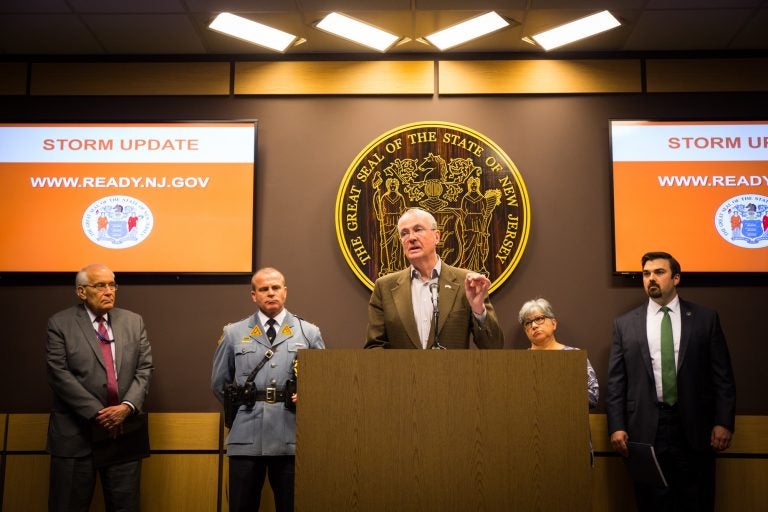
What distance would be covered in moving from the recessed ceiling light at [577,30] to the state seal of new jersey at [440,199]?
29.4 inches

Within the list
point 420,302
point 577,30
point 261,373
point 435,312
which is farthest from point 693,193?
point 261,373

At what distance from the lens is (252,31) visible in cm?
462

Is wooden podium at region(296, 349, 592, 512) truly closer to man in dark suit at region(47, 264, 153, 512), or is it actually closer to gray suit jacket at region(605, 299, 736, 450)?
gray suit jacket at region(605, 299, 736, 450)

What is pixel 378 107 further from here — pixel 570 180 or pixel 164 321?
pixel 164 321

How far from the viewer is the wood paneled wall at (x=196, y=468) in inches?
174

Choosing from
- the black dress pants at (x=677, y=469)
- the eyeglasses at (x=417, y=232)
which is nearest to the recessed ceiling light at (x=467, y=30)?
the eyeglasses at (x=417, y=232)

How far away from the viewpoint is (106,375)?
407 cm

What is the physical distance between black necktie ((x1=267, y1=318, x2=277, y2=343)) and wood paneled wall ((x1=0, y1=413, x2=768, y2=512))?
1.01 m

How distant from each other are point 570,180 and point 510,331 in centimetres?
109

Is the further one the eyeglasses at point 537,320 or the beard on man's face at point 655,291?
the eyeglasses at point 537,320

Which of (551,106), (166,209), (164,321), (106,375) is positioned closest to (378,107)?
(551,106)

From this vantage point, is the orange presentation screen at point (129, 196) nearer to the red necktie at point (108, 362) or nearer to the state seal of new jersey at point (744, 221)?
the red necktie at point (108, 362)

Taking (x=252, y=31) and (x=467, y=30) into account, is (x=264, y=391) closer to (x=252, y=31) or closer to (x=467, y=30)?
(x=252, y=31)

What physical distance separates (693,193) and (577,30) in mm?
1301
